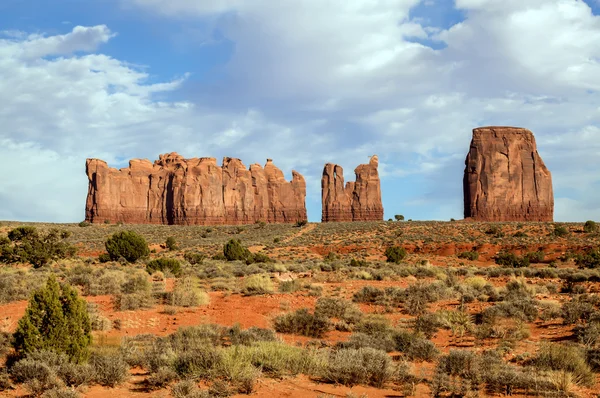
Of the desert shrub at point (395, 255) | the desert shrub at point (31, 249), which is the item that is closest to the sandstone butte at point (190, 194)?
the desert shrub at point (395, 255)

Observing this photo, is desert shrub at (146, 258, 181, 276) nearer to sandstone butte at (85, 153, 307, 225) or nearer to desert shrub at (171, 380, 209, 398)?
desert shrub at (171, 380, 209, 398)

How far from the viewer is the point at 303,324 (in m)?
13.5

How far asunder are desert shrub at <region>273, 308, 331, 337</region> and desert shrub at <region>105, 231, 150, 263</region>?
21944mm

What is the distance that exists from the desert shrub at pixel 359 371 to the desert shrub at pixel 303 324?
4.03 metres

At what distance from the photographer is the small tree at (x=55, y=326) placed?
9375mm

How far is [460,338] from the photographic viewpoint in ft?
42.5

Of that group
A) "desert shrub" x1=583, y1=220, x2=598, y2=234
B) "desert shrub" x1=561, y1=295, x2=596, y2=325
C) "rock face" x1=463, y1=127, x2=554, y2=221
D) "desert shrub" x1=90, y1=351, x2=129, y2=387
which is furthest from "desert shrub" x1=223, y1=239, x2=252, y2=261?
"rock face" x1=463, y1=127, x2=554, y2=221

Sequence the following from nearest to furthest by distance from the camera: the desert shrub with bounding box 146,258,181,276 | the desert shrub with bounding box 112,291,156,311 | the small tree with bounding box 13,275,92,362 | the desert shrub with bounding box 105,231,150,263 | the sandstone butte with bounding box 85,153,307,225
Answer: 1. the small tree with bounding box 13,275,92,362
2. the desert shrub with bounding box 112,291,156,311
3. the desert shrub with bounding box 146,258,181,276
4. the desert shrub with bounding box 105,231,150,263
5. the sandstone butte with bounding box 85,153,307,225

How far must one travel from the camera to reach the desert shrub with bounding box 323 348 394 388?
868cm

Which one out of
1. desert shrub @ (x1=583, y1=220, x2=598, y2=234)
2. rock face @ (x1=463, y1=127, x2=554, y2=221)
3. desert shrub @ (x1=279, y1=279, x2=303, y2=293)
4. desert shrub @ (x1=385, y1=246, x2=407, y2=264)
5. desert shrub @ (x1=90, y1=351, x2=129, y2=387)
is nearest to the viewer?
desert shrub @ (x1=90, y1=351, x2=129, y2=387)

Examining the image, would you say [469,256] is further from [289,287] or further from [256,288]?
[256,288]

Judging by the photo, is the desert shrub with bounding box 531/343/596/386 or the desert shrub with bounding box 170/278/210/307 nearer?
the desert shrub with bounding box 531/343/596/386

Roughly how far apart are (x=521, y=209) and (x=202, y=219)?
181ft

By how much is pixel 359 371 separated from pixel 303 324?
492 centimetres
